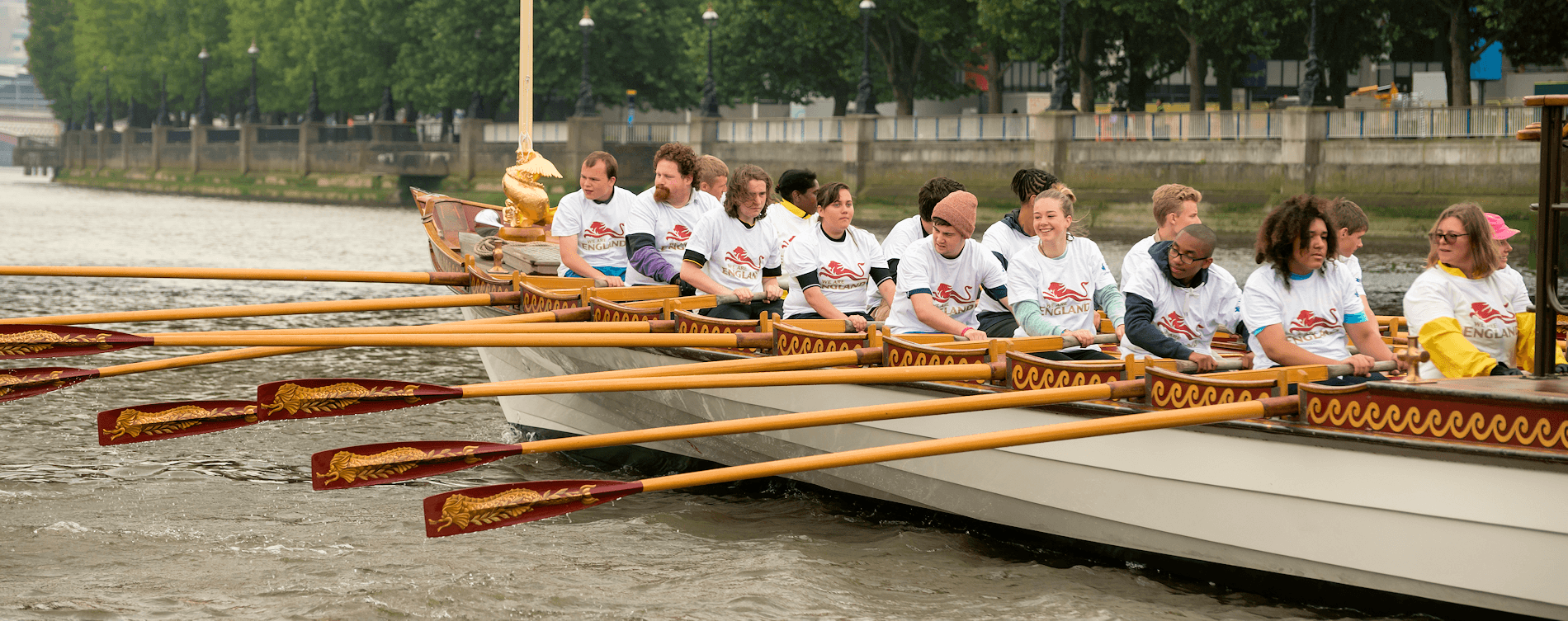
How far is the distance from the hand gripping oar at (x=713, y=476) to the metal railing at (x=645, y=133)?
41601 millimetres

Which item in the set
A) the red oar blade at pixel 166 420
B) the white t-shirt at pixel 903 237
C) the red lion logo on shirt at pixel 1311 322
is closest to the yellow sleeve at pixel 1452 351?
the red lion logo on shirt at pixel 1311 322

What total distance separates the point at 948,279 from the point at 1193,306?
1.45m

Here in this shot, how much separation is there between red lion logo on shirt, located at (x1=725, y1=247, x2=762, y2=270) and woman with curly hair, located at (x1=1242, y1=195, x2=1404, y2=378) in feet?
12.1

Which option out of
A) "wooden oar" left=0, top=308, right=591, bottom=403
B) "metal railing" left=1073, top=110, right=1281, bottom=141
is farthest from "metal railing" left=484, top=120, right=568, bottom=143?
"wooden oar" left=0, top=308, right=591, bottom=403

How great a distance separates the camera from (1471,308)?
6.93 m

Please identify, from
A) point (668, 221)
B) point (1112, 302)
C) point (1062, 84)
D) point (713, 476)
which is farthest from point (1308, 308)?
point (1062, 84)

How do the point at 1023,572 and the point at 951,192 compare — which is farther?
the point at 951,192

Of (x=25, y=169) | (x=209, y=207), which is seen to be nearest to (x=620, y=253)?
(x=209, y=207)

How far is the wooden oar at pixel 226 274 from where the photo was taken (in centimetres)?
1021

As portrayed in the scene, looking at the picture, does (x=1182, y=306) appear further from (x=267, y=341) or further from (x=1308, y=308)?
(x=267, y=341)

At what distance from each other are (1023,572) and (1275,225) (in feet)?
7.27

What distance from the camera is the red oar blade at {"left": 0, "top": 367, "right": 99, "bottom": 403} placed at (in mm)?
7426

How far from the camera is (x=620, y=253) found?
11.2 metres

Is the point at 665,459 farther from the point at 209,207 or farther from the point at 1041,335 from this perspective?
the point at 209,207
